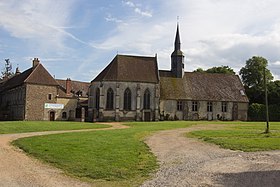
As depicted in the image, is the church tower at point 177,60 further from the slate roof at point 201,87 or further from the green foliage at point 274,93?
the green foliage at point 274,93

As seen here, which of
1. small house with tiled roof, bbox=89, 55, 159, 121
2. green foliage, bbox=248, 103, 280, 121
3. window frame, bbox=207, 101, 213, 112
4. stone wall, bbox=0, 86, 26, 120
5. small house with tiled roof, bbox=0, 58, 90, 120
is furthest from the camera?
green foliage, bbox=248, 103, 280, 121

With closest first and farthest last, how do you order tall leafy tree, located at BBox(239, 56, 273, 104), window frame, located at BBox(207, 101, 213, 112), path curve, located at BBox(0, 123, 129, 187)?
1. path curve, located at BBox(0, 123, 129, 187)
2. window frame, located at BBox(207, 101, 213, 112)
3. tall leafy tree, located at BBox(239, 56, 273, 104)

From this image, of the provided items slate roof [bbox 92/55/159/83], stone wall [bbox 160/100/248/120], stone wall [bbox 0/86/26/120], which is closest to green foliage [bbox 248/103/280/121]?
stone wall [bbox 160/100/248/120]

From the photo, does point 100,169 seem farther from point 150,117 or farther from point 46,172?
point 150,117

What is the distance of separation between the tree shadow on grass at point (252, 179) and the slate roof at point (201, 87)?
1736 inches

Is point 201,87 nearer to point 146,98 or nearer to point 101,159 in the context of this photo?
point 146,98

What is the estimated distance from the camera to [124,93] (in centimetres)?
5341

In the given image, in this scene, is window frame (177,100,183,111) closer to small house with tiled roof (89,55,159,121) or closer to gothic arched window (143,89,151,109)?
small house with tiled roof (89,55,159,121)

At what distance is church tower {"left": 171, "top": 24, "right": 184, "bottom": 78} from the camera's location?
60719 mm

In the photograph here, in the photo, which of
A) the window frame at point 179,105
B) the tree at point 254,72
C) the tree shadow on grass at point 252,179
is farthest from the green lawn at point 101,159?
the tree at point 254,72

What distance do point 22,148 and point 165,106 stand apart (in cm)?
3894

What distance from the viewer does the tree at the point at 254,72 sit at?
231 feet

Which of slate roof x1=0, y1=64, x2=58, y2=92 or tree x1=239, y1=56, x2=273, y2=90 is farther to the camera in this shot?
tree x1=239, y1=56, x2=273, y2=90

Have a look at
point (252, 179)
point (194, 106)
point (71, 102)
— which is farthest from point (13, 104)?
point (252, 179)
